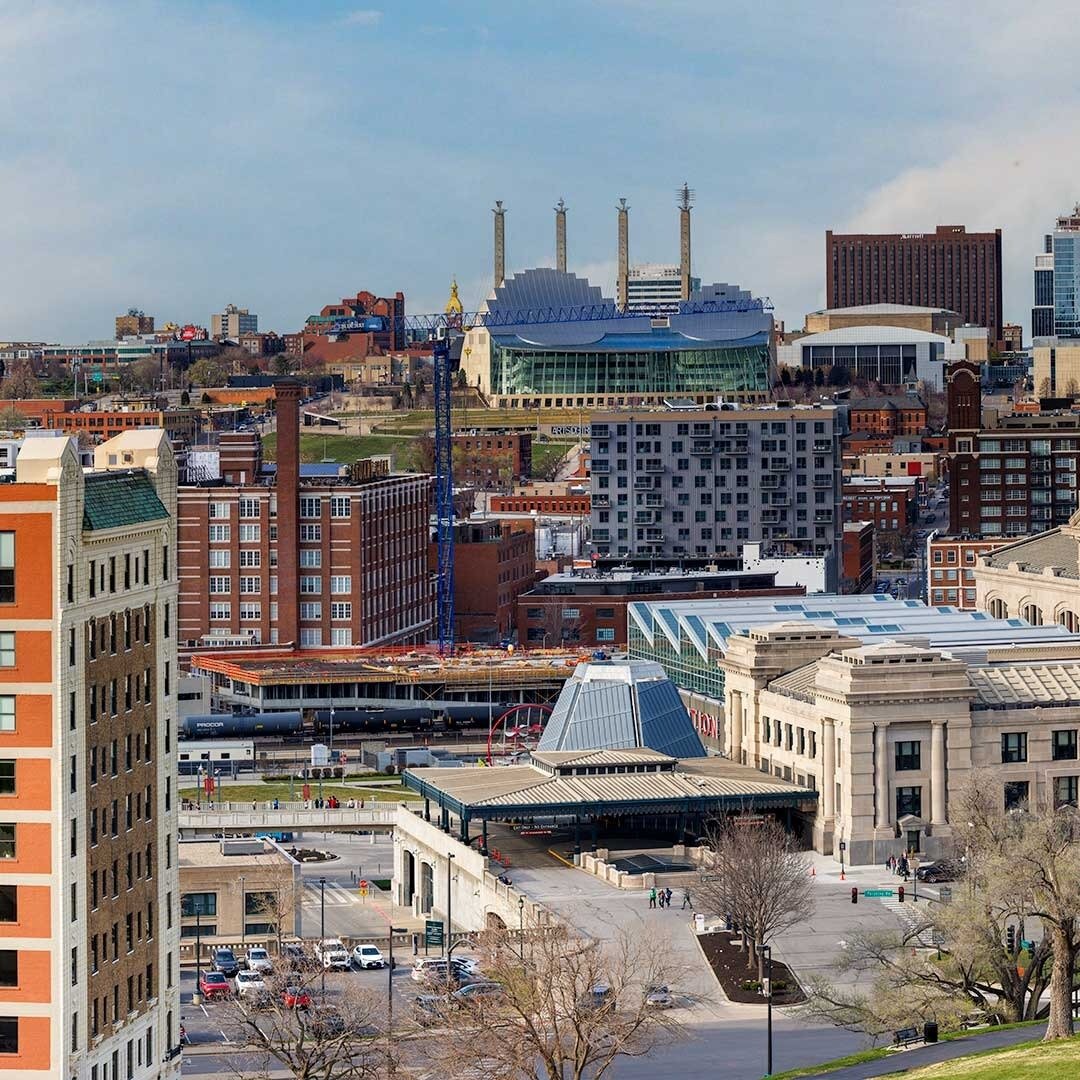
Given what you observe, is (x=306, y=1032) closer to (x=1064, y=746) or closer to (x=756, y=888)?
(x=756, y=888)

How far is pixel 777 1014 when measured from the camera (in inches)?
3637

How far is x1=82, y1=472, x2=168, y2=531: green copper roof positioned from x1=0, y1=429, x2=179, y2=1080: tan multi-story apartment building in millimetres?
64

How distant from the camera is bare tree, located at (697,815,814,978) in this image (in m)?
97.8

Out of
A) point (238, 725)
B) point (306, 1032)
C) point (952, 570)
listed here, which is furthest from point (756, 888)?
point (952, 570)

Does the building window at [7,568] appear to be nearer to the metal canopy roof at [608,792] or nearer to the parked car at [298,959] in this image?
the parked car at [298,959]

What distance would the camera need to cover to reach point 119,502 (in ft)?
229

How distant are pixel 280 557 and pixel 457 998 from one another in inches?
3938

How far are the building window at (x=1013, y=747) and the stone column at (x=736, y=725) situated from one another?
45.2 feet

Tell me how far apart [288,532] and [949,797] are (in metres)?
73.2

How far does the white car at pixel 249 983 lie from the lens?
92.0m

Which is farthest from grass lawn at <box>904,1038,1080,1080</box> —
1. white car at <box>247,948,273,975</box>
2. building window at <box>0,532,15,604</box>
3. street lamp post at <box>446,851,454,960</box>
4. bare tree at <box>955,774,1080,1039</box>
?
street lamp post at <box>446,851,454,960</box>

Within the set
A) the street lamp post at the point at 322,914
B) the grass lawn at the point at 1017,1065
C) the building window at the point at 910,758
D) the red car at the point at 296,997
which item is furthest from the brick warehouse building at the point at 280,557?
the grass lawn at the point at 1017,1065

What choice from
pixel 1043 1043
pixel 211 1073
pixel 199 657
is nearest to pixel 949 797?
pixel 211 1073

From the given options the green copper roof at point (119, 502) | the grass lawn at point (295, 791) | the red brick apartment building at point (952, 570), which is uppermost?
the green copper roof at point (119, 502)
